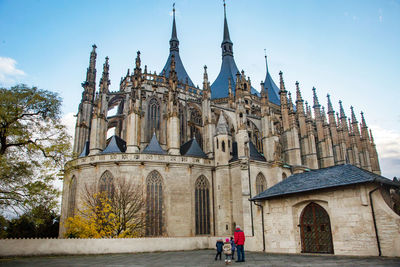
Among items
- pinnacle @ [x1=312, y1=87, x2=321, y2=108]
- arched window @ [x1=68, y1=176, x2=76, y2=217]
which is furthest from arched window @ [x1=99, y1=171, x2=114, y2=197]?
pinnacle @ [x1=312, y1=87, x2=321, y2=108]

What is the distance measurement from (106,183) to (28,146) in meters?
10.6

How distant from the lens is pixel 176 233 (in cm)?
2492

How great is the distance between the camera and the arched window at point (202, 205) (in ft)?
86.9

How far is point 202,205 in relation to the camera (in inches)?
1064

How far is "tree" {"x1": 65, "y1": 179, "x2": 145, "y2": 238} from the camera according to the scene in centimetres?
2042

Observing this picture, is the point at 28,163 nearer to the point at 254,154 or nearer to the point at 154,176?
the point at 154,176

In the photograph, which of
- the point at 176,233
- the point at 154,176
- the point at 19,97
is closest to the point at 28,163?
the point at 19,97

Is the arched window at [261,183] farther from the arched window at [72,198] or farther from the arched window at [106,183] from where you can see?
the arched window at [72,198]

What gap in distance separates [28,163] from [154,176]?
12.0 m

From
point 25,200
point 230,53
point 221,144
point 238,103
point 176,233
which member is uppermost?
point 230,53

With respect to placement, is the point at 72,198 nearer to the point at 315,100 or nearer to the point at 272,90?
the point at 315,100

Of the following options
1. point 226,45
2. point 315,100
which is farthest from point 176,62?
point 315,100

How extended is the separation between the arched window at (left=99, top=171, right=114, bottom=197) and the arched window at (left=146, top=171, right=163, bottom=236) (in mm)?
2841

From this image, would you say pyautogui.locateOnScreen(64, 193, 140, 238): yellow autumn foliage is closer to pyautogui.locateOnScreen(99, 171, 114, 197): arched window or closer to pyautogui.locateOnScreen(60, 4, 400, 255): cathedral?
pyautogui.locateOnScreen(99, 171, 114, 197): arched window
